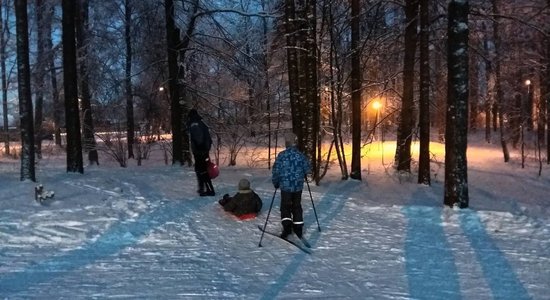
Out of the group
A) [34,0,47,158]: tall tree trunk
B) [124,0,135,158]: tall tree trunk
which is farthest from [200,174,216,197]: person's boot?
[34,0,47,158]: tall tree trunk

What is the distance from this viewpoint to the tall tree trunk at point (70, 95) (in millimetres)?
15086

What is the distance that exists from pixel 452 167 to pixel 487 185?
358 inches

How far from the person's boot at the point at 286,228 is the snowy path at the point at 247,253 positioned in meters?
0.24

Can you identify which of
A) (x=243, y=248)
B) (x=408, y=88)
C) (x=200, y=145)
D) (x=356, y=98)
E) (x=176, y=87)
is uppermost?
(x=176, y=87)

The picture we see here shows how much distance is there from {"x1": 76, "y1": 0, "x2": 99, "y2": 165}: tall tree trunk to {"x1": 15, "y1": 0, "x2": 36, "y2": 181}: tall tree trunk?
9.96 meters

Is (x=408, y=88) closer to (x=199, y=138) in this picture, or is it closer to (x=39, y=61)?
(x=199, y=138)

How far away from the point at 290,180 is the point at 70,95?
8.73 metres

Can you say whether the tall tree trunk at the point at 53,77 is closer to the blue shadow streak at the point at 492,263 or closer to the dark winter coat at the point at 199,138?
the dark winter coat at the point at 199,138

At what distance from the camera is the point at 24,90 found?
1248cm

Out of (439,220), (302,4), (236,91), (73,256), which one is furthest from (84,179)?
(236,91)

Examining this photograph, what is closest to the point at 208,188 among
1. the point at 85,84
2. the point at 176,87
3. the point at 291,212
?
the point at 291,212

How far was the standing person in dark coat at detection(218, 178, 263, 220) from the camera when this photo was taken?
10.3 m

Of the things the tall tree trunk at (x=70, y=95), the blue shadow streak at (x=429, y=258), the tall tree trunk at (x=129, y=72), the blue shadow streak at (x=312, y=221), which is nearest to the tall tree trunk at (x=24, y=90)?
the tall tree trunk at (x=70, y=95)

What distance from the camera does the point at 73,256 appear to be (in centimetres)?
778
